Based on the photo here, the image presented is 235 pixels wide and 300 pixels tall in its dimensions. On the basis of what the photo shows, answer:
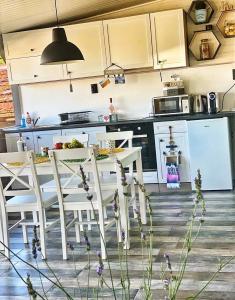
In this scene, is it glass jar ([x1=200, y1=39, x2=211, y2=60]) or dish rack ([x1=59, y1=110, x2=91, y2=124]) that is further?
dish rack ([x1=59, y1=110, x2=91, y2=124])

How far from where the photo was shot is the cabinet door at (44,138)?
5.82 meters

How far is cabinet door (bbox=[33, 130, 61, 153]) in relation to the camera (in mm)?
5816

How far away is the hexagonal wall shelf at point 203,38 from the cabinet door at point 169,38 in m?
0.27

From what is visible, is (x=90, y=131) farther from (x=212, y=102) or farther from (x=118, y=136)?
(x=212, y=102)

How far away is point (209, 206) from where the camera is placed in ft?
14.9

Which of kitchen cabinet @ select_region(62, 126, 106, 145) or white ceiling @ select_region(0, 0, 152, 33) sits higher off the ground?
white ceiling @ select_region(0, 0, 152, 33)

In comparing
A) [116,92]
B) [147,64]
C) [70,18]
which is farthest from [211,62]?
[70,18]

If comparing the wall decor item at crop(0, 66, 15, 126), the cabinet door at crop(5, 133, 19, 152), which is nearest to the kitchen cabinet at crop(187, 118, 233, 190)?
the cabinet door at crop(5, 133, 19, 152)

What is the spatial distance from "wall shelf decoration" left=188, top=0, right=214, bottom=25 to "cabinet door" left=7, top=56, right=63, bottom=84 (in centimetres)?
189

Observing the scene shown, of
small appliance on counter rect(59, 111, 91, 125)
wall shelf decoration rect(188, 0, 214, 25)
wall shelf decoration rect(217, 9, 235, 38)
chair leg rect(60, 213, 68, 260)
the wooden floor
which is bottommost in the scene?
the wooden floor

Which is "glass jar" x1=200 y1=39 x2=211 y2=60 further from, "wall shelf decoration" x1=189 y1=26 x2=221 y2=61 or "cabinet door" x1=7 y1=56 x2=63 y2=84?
"cabinet door" x1=7 y1=56 x2=63 y2=84

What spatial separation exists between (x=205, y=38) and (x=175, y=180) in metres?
1.89

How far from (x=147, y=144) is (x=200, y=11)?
1.81 metres

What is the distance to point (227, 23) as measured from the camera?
5.43 m
